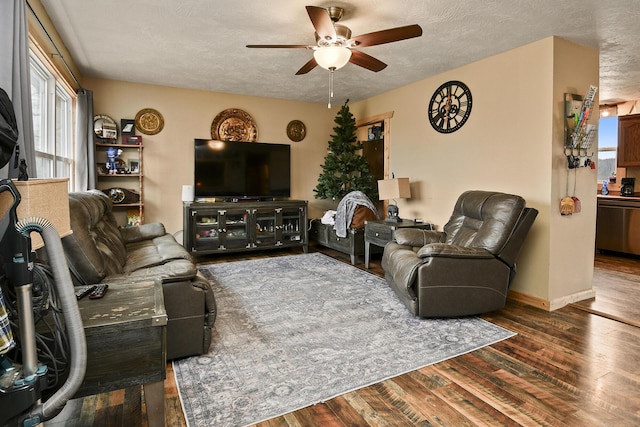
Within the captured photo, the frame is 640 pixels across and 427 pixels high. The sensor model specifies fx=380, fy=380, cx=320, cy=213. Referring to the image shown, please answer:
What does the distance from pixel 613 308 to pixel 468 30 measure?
2.71m

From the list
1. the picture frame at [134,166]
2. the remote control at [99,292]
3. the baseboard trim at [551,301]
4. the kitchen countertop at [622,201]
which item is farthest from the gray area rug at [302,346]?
the kitchen countertop at [622,201]

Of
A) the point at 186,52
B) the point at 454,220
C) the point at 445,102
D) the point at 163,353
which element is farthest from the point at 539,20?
the point at 163,353

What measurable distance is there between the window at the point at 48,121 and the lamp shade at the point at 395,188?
3.52 meters

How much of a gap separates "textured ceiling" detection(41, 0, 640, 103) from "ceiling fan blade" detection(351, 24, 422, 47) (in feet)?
0.85

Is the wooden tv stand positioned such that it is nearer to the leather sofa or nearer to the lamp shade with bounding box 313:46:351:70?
the leather sofa

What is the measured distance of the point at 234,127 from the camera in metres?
5.75

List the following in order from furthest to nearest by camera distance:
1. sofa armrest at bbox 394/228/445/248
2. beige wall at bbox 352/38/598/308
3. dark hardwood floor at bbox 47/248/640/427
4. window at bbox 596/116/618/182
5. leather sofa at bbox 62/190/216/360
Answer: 1. window at bbox 596/116/618/182
2. sofa armrest at bbox 394/228/445/248
3. beige wall at bbox 352/38/598/308
4. leather sofa at bbox 62/190/216/360
5. dark hardwood floor at bbox 47/248/640/427

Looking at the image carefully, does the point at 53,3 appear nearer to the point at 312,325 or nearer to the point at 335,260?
the point at 312,325

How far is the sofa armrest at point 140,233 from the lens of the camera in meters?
4.04

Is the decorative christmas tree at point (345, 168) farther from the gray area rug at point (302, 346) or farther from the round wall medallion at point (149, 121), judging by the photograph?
the round wall medallion at point (149, 121)

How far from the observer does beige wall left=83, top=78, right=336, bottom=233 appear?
4.97 metres

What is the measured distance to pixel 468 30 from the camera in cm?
315

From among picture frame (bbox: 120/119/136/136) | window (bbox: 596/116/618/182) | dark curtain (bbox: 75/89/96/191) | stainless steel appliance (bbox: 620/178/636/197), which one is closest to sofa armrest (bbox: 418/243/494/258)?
dark curtain (bbox: 75/89/96/191)

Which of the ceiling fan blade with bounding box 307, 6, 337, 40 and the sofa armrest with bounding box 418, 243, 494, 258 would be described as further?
the sofa armrest with bounding box 418, 243, 494, 258
